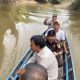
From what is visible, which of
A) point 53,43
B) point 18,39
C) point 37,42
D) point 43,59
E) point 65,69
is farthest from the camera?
point 18,39

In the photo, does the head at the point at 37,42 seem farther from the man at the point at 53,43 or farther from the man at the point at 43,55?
the man at the point at 53,43

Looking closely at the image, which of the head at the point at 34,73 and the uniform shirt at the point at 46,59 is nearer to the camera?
the head at the point at 34,73

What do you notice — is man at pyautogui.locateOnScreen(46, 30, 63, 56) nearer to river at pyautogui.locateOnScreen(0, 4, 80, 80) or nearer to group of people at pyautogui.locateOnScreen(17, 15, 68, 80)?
group of people at pyautogui.locateOnScreen(17, 15, 68, 80)

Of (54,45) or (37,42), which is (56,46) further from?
(37,42)

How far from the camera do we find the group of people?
2389 millimetres

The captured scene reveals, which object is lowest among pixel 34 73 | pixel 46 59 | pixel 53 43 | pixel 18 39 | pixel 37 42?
pixel 18 39

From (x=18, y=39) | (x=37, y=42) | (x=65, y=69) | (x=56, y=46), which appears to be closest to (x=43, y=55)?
(x=37, y=42)

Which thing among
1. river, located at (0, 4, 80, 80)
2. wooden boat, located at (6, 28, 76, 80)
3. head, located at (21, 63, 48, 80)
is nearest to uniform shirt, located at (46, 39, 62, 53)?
wooden boat, located at (6, 28, 76, 80)

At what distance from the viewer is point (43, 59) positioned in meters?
3.85

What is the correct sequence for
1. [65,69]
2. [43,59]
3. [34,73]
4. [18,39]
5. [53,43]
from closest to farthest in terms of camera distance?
[34,73]
[43,59]
[65,69]
[53,43]
[18,39]

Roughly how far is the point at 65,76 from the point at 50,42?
103cm

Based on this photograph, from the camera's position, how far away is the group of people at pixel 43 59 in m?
2.39

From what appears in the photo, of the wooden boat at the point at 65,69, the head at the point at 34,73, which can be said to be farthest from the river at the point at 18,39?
the head at the point at 34,73

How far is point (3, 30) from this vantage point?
1395 centimetres
